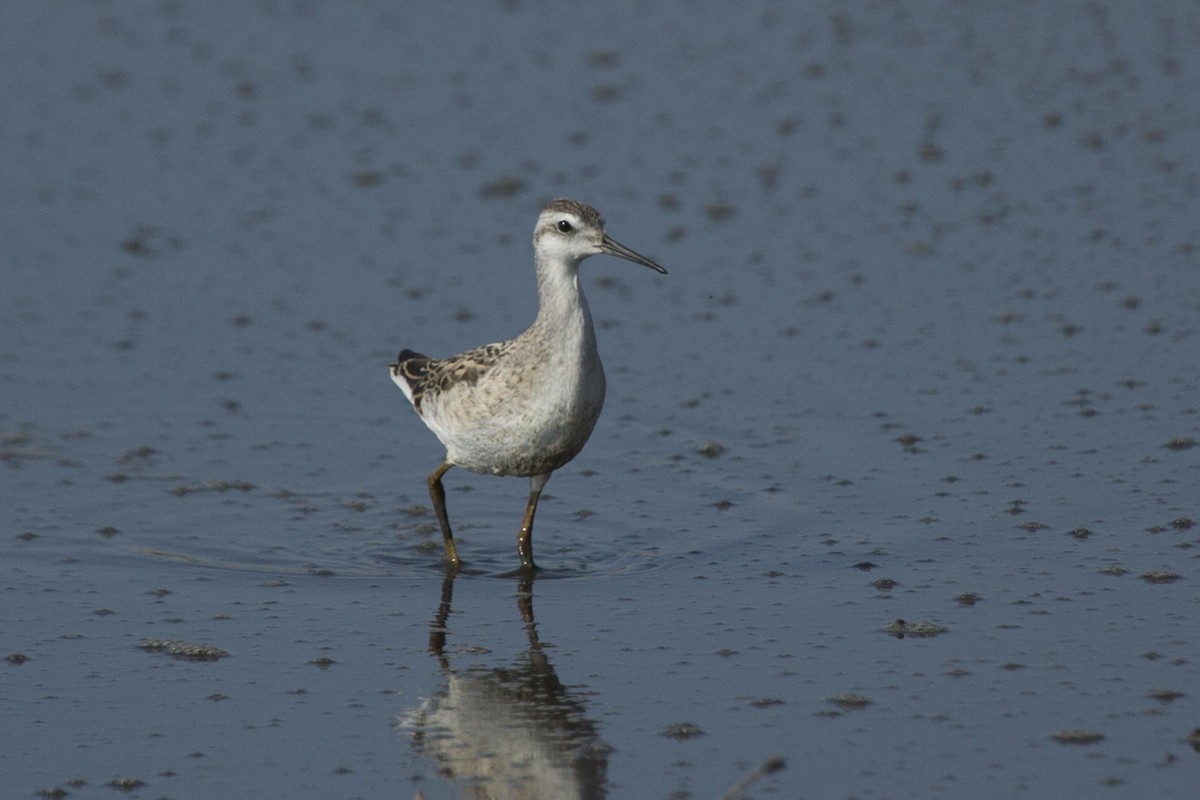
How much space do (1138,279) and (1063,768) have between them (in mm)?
6451

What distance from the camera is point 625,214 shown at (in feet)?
44.3

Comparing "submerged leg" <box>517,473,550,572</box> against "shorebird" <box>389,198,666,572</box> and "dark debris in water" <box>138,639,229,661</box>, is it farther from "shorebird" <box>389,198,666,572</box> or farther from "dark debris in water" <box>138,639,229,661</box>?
"dark debris in water" <box>138,639,229,661</box>

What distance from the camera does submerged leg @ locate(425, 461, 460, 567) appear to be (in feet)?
28.9

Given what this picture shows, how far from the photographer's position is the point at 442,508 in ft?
29.4

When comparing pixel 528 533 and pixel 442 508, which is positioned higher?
pixel 442 508

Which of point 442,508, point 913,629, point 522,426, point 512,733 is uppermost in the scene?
point 522,426

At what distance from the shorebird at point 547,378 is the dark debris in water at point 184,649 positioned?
5.46 feet

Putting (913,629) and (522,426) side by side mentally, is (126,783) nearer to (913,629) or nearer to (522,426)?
(522,426)

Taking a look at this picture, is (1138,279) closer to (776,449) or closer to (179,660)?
(776,449)

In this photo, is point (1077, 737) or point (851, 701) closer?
point (1077, 737)

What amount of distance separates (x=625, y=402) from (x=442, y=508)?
6.99ft

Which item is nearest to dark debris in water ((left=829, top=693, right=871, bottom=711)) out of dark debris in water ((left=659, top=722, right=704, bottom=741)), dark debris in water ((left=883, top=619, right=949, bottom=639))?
dark debris in water ((left=659, top=722, right=704, bottom=741))

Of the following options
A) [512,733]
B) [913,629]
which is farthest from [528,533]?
[512,733]

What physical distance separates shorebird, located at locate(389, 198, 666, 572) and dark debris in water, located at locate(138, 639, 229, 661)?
5.46ft
